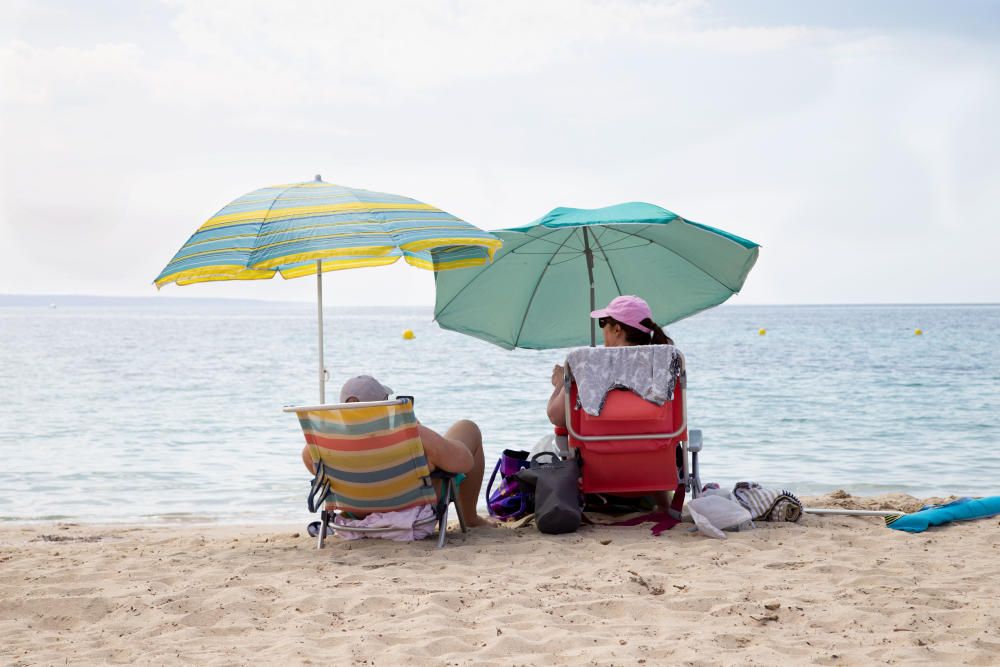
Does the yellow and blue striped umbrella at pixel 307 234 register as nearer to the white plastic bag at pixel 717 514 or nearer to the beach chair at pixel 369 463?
the beach chair at pixel 369 463

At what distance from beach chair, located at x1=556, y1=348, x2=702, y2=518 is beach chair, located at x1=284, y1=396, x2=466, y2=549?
722mm

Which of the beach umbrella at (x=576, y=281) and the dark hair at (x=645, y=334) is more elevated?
the beach umbrella at (x=576, y=281)

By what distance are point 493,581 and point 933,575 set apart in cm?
188

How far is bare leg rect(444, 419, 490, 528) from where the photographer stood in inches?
196

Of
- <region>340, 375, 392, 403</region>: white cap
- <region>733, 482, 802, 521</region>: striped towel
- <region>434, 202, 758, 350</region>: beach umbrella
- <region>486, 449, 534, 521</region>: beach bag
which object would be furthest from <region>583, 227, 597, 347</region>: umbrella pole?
<region>340, 375, 392, 403</region>: white cap

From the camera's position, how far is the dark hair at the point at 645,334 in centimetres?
509

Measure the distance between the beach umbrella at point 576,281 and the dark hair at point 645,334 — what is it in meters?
0.82

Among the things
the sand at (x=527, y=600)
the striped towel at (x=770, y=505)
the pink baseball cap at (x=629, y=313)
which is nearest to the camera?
the sand at (x=527, y=600)

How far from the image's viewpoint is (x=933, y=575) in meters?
3.98

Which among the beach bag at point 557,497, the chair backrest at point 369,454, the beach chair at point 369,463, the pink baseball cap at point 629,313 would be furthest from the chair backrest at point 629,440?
the chair backrest at point 369,454

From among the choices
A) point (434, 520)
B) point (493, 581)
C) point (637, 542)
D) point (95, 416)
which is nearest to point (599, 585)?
point (493, 581)

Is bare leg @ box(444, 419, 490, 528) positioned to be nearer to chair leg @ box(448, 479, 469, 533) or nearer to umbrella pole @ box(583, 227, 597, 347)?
chair leg @ box(448, 479, 469, 533)

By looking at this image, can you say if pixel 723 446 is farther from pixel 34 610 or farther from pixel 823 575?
pixel 34 610

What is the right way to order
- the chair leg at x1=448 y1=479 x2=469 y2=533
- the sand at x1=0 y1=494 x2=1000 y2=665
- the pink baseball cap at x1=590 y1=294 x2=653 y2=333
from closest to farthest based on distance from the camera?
1. the sand at x1=0 y1=494 x2=1000 y2=665
2. the chair leg at x1=448 y1=479 x2=469 y2=533
3. the pink baseball cap at x1=590 y1=294 x2=653 y2=333
